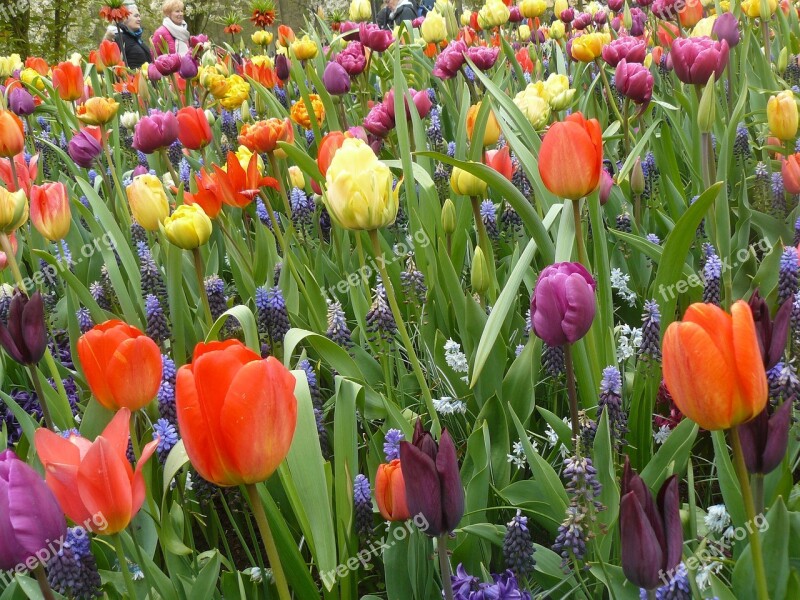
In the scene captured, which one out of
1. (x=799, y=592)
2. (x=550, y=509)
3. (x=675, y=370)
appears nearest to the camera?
(x=675, y=370)

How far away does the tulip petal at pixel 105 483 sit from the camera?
38.7 inches

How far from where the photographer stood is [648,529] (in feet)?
2.99

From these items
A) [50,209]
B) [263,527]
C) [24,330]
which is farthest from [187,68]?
[263,527]

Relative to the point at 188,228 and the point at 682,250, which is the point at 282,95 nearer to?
the point at 188,228

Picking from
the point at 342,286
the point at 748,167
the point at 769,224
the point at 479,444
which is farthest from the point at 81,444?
the point at 748,167

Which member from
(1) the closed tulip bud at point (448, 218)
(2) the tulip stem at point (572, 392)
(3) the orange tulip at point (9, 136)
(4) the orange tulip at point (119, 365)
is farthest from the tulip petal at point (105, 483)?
(3) the orange tulip at point (9, 136)

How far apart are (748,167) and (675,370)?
2522 millimetres

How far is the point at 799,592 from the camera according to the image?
102cm

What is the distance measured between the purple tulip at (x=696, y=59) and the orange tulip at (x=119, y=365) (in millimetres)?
1637

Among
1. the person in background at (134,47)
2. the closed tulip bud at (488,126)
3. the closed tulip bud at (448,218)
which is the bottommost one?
the person in background at (134,47)

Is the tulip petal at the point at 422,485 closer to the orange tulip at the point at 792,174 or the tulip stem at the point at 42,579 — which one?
the tulip stem at the point at 42,579

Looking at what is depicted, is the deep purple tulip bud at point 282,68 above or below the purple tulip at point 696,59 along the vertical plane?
below

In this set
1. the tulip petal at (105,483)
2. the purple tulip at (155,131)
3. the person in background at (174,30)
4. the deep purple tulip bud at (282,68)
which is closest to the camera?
the tulip petal at (105,483)

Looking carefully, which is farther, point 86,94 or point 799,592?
point 86,94
